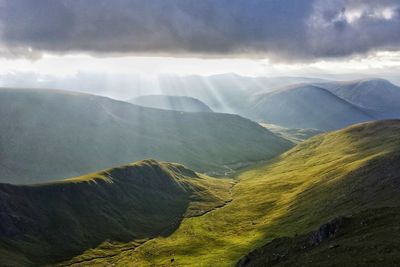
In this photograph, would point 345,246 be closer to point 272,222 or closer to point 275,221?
point 275,221

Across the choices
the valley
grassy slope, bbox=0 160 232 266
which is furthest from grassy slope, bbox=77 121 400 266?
grassy slope, bbox=0 160 232 266

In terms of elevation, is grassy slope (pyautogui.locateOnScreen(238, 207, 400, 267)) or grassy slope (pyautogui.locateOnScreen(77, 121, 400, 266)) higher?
grassy slope (pyautogui.locateOnScreen(238, 207, 400, 267))

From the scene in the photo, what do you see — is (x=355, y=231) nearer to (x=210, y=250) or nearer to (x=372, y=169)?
(x=210, y=250)

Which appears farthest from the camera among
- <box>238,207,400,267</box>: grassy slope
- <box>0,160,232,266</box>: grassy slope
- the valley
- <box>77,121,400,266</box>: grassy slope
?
<box>0,160,232,266</box>: grassy slope

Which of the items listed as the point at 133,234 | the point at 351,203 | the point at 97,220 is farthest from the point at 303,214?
the point at 97,220

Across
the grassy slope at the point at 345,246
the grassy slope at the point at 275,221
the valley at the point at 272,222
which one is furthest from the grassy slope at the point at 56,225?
the grassy slope at the point at 345,246

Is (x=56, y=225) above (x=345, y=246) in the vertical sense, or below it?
below

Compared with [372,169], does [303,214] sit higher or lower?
lower

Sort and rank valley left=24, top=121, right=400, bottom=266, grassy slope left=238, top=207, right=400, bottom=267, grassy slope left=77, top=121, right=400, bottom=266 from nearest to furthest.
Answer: grassy slope left=238, top=207, right=400, bottom=267 < valley left=24, top=121, right=400, bottom=266 < grassy slope left=77, top=121, right=400, bottom=266

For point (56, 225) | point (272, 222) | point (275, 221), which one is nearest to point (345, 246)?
point (275, 221)

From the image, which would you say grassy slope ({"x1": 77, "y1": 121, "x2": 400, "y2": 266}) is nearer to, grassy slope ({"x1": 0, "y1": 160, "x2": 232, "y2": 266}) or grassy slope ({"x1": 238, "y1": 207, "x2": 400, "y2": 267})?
grassy slope ({"x1": 0, "y1": 160, "x2": 232, "y2": 266})

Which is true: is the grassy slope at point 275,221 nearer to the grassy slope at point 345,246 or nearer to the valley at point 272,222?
the valley at point 272,222
